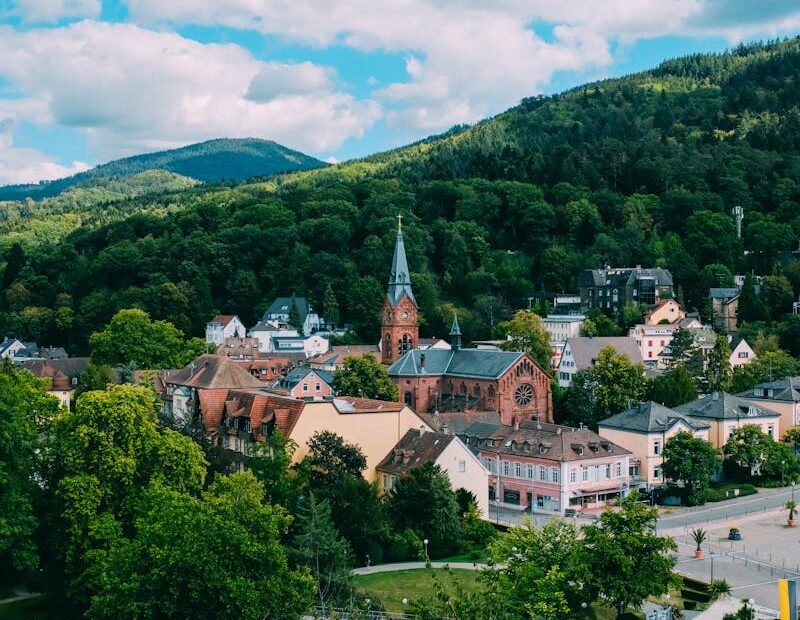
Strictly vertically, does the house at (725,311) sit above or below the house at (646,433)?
above

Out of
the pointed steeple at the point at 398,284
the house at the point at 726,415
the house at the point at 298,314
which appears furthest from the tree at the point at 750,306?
the house at the point at 298,314

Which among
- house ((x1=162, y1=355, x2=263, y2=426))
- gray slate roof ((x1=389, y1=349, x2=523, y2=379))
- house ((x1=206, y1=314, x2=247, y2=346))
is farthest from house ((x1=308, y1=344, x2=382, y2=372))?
house ((x1=162, y1=355, x2=263, y2=426))

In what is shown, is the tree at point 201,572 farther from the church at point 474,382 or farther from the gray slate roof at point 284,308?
the gray slate roof at point 284,308

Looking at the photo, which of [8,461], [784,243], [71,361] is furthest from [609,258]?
[8,461]

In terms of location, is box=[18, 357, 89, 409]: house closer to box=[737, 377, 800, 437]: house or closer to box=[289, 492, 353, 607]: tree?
box=[289, 492, 353, 607]: tree

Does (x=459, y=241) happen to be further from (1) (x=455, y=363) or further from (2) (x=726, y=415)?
(2) (x=726, y=415)

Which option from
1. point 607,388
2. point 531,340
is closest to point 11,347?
point 531,340

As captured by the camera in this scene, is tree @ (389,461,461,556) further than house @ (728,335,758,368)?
No
